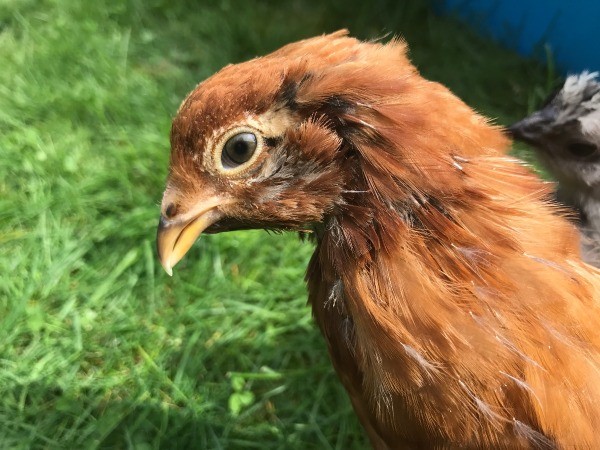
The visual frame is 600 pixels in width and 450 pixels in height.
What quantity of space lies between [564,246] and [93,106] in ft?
7.73

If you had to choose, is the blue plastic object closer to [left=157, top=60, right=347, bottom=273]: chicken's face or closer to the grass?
the grass

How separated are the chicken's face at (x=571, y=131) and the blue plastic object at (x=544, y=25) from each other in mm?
1433

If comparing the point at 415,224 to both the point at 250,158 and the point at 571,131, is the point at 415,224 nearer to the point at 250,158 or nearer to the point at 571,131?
the point at 250,158

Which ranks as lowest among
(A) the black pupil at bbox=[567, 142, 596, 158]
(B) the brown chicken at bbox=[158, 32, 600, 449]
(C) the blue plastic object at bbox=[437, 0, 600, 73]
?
(B) the brown chicken at bbox=[158, 32, 600, 449]

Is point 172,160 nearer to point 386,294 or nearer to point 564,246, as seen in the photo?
point 386,294

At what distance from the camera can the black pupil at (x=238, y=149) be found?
3.30 ft

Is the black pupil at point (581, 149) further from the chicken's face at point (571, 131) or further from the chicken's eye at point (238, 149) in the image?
the chicken's eye at point (238, 149)

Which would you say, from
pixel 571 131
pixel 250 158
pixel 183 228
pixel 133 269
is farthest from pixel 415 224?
pixel 133 269

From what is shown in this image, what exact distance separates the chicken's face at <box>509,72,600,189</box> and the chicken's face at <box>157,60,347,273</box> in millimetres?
1106

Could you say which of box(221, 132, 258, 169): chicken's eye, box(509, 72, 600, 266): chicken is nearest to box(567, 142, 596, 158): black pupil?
box(509, 72, 600, 266): chicken

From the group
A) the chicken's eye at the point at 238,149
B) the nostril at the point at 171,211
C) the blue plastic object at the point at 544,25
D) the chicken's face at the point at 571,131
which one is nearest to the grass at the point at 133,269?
the blue plastic object at the point at 544,25

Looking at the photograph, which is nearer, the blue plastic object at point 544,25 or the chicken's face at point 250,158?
the chicken's face at point 250,158

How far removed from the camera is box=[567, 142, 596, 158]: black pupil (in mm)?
1809

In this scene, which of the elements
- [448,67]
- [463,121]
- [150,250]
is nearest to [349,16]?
[448,67]
